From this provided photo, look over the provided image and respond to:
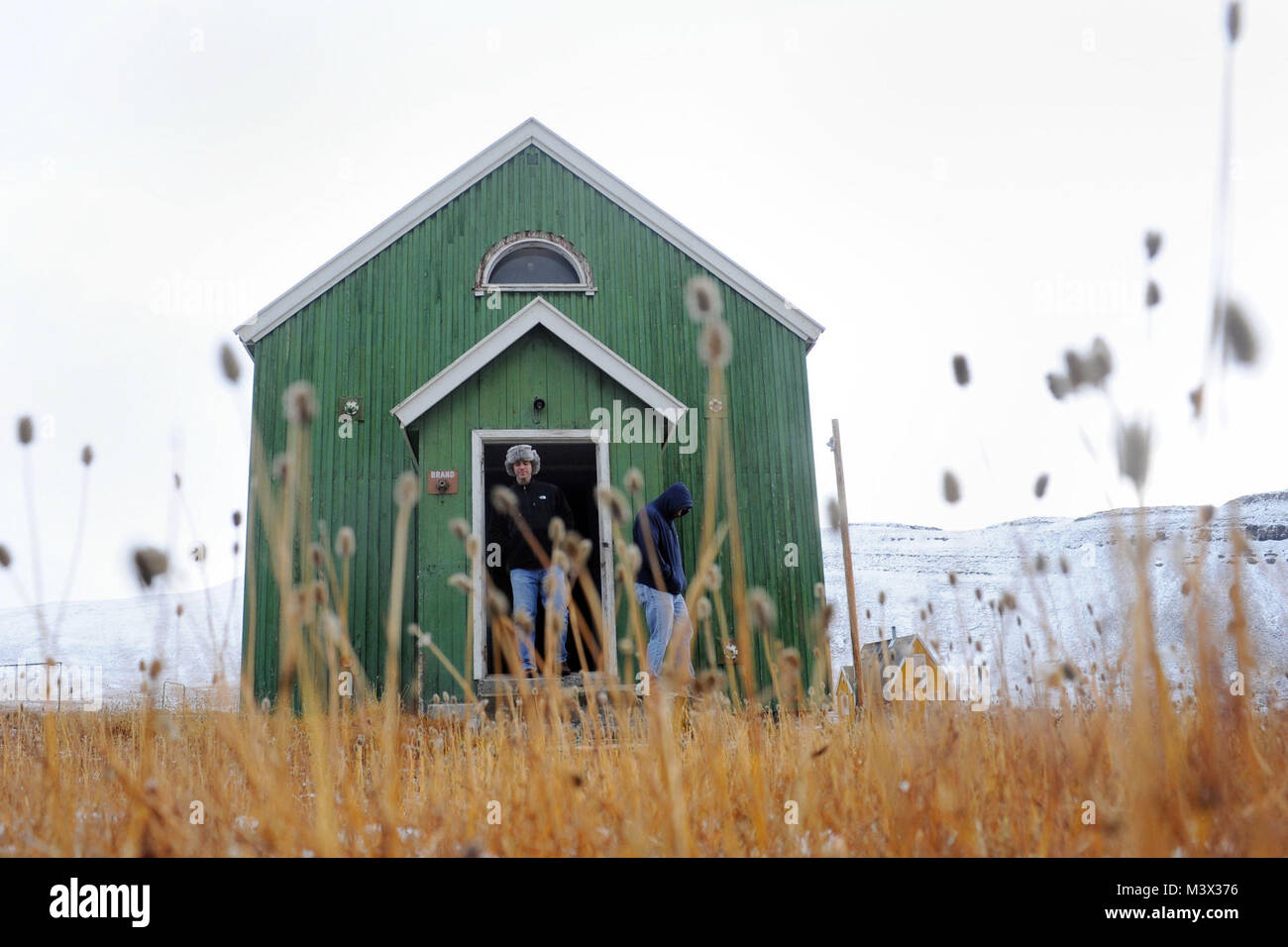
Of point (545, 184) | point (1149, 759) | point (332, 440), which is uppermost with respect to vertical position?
point (545, 184)

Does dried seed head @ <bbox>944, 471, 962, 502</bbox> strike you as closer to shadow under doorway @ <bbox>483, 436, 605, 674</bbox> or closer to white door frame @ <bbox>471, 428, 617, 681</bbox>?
shadow under doorway @ <bbox>483, 436, 605, 674</bbox>

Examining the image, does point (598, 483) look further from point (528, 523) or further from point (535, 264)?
point (535, 264)

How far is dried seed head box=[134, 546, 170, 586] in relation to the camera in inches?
75.5

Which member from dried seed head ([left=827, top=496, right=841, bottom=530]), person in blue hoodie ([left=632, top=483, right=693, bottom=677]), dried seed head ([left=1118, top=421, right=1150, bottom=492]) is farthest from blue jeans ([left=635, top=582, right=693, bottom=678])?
dried seed head ([left=1118, top=421, right=1150, bottom=492])

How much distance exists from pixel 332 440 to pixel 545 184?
4.16 meters

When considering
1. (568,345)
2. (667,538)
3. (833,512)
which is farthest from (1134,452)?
(568,345)

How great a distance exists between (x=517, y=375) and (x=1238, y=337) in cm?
739

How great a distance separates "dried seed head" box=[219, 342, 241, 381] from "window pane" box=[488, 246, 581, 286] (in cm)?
892
